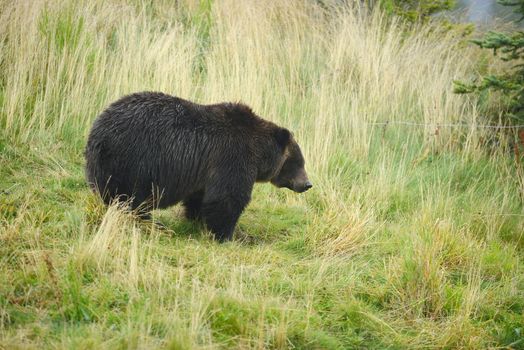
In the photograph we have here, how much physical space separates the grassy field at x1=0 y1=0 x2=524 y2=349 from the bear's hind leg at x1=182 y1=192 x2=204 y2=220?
277 millimetres

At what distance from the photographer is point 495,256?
18.9ft

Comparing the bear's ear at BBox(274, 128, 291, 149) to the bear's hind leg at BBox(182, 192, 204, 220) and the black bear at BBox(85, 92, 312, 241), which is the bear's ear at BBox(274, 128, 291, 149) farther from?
the bear's hind leg at BBox(182, 192, 204, 220)

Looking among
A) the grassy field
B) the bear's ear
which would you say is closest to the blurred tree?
the grassy field

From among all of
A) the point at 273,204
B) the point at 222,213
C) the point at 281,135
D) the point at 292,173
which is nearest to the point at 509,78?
the point at 292,173

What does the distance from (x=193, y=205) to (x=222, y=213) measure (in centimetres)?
57

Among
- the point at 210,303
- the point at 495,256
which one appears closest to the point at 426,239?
the point at 495,256

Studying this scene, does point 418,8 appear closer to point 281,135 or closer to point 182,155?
point 281,135

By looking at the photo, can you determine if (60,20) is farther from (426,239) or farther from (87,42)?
(426,239)

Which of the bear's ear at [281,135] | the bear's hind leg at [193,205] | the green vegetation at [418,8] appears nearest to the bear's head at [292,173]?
the bear's ear at [281,135]

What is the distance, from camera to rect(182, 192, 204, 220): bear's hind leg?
20.2 feet

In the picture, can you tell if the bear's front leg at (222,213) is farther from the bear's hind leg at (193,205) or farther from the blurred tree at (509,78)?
the blurred tree at (509,78)

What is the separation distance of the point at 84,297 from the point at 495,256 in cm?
376

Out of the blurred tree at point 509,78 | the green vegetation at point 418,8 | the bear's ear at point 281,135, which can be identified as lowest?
the bear's ear at point 281,135

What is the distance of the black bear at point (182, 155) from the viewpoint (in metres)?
5.40
